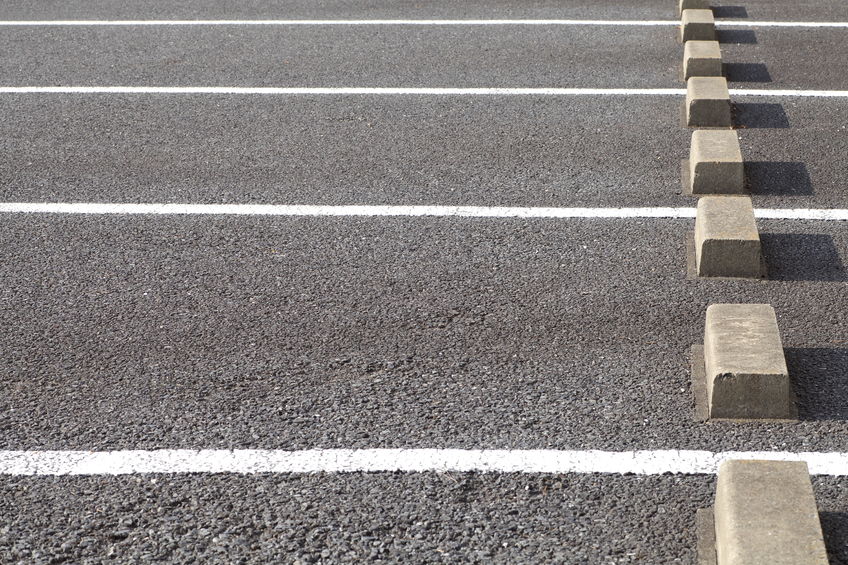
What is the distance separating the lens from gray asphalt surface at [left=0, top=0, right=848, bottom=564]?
2980 millimetres

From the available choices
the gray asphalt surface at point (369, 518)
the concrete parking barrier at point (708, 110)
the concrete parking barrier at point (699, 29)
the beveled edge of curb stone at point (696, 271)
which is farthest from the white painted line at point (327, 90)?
the gray asphalt surface at point (369, 518)

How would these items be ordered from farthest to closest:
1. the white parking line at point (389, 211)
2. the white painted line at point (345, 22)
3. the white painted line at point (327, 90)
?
the white painted line at point (345, 22), the white painted line at point (327, 90), the white parking line at point (389, 211)

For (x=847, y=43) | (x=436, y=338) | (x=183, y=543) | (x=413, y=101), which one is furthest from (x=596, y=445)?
(x=847, y=43)

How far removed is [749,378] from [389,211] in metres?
2.37

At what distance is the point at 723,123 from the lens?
21.2 feet

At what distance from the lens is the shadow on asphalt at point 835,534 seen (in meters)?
2.77

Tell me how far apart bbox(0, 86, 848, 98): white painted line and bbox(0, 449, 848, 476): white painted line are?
173 inches

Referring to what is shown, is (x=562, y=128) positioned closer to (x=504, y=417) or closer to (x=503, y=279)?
(x=503, y=279)

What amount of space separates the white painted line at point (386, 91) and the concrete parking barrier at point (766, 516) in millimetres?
4718

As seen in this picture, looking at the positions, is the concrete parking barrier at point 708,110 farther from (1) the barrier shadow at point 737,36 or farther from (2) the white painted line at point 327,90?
(1) the barrier shadow at point 737,36

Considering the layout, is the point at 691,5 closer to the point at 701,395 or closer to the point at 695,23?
the point at 695,23

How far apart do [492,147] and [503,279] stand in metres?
1.88

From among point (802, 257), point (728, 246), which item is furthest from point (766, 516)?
point (802, 257)

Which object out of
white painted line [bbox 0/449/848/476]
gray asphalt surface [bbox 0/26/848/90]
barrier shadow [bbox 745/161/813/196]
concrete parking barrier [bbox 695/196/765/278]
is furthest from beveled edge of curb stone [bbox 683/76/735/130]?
white painted line [bbox 0/449/848/476]
